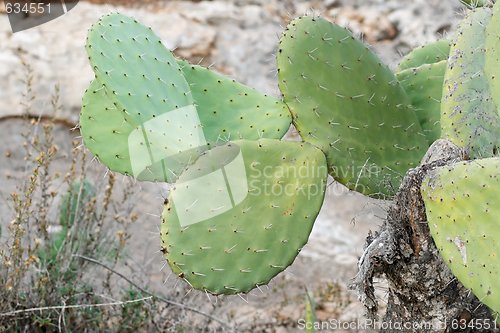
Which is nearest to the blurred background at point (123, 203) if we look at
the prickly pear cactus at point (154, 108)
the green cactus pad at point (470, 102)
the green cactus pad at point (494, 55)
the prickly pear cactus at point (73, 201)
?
the prickly pear cactus at point (73, 201)

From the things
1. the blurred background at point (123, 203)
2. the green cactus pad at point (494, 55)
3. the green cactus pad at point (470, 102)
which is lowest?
the blurred background at point (123, 203)

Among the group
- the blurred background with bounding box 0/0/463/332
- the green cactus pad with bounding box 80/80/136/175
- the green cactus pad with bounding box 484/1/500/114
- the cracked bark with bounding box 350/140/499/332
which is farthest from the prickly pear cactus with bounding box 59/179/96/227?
the green cactus pad with bounding box 484/1/500/114

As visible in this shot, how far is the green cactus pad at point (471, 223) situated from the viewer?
53.3 inches

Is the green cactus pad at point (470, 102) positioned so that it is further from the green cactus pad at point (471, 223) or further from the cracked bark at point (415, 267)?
the green cactus pad at point (471, 223)

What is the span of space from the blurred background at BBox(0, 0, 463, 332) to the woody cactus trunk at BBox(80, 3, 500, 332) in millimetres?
127

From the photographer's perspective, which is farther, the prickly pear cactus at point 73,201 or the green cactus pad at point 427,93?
the prickly pear cactus at point 73,201

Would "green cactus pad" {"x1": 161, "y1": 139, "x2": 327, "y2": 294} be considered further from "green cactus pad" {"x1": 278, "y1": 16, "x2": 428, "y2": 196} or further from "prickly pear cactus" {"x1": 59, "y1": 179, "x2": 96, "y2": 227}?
"prickly pear cactus" {"x1": 59, "y1": 179, "x2": 96, "y2": 227}

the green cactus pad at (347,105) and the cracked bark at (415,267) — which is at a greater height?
the green cactus pad at (347,105)

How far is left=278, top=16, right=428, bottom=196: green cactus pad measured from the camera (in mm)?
1747

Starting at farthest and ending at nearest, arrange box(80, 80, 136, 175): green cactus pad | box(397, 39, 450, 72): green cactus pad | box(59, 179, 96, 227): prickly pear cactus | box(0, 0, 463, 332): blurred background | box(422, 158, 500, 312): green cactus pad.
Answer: box(59, 179, 96, 227): prickly pear cactus → box(0, 0, 463, 332): blurred background → box(397, 39, 450, 72): green cactus pad → box(80, 80, 136, 175): green cactus pad → box(422, 158, 500, 312): green cactus pad

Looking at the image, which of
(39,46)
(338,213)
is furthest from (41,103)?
(338,213)

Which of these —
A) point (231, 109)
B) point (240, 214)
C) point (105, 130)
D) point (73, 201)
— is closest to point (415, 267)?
point (240, 214)

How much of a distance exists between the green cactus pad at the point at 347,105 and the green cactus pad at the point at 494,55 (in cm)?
30

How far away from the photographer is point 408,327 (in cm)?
179
